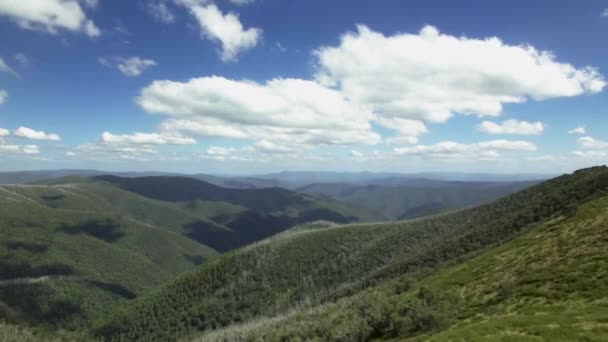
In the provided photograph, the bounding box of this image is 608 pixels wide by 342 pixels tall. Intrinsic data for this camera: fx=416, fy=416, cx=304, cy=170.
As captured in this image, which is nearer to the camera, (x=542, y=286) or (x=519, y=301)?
(x=519, y=301)

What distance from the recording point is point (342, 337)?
5850 cm

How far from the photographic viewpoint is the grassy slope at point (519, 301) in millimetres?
34812

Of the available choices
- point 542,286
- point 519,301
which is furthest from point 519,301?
point 542,286

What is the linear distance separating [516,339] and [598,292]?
1891cm

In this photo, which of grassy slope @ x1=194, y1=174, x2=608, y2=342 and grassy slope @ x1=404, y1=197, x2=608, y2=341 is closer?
grassy slope @ x1=404, y1=197, x2=608, y2=341

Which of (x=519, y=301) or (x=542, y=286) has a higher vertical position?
(x=542, y=286)

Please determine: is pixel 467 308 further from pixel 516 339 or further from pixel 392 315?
pixel 516 339

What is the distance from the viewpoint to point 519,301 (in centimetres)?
5016

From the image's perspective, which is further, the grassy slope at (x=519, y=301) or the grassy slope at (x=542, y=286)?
the grassy slope at (x=519, y=301)

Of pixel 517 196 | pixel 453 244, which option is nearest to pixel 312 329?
pixel 453 244

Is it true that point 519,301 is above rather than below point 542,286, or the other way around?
below

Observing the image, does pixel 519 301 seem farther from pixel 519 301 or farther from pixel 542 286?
pixel 542 286

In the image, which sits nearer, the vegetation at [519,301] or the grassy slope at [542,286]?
the grassy slope at [542,286]

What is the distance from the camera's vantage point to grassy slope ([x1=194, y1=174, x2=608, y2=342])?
1371 inches
